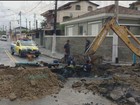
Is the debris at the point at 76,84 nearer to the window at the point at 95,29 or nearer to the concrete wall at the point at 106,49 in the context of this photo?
the concrete wall at the point at 106,49

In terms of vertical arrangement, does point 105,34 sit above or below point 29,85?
above

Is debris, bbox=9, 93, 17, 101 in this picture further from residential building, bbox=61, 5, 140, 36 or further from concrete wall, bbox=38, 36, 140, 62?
residential building, bbox=61, 5, 140, 36

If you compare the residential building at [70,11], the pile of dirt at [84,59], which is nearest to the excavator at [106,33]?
the pile of dirt at [84,59]

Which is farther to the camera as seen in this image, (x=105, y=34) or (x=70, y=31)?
(x=70, y=31)

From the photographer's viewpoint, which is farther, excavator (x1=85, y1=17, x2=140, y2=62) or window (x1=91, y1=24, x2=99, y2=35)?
window (x1=91, y1=24, x2=99, y2=35)

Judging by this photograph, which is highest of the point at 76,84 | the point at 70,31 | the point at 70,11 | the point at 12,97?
the point at 70,11

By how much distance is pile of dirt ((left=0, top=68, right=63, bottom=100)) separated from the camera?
1191cm

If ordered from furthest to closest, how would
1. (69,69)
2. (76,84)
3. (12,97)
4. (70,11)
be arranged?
(70,11) < (69,69) < (76,84) < (12,97)

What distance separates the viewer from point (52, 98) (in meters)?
11.8

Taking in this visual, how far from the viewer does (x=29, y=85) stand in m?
12.6

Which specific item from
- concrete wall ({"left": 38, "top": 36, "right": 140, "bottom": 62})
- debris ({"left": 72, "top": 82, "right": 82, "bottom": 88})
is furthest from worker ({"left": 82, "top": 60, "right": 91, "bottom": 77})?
concrete wall ({"left": 38, "top": 36, "right": 140, "bottom": 62})

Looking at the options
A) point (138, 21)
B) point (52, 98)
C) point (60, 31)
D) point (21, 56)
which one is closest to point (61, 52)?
point (21, 56)

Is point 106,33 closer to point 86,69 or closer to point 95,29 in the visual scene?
point 86,69

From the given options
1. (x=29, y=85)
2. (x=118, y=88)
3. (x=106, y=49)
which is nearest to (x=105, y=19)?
(x=106, y=49)
